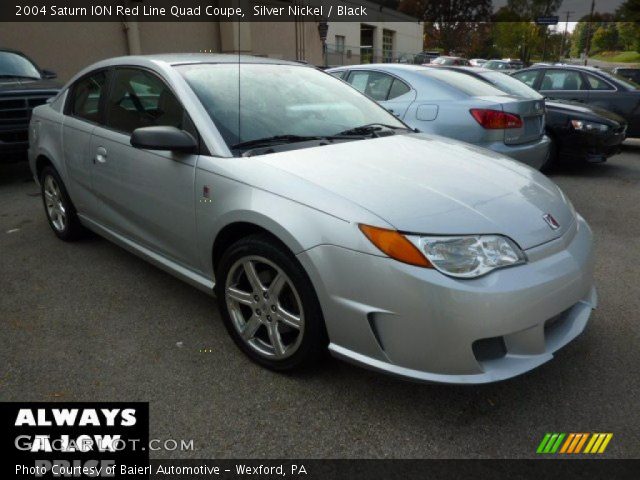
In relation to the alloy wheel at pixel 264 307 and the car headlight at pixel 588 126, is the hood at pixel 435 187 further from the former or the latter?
the car headlight at pixel 588 126

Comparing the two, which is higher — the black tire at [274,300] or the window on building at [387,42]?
the window on building at [387,42]

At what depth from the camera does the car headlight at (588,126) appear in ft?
22.6

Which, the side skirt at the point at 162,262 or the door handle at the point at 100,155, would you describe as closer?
the side skirt at the point at 162,262

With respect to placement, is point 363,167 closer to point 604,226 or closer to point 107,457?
point 107,457

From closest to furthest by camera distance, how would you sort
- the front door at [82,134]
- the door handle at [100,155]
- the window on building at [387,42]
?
1. the door handle at [100,155]
2. the front door at [82,134]
3. the window on building at [387,42]

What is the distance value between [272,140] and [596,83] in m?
7.92

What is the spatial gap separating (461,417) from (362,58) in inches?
1360

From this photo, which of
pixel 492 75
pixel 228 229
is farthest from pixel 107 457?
pixel 492 75

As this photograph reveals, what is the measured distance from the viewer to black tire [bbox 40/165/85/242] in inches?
168

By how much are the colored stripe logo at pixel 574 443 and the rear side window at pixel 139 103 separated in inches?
95.3

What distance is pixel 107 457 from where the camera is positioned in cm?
215

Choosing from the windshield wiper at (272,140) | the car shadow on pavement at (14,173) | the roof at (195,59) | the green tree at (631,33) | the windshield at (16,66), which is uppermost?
the green tree at (631,33)

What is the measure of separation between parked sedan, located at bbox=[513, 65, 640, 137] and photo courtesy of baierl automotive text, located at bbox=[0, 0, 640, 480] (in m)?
5.49

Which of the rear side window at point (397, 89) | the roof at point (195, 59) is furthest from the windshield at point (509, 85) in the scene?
the roof at point (195, 59)
